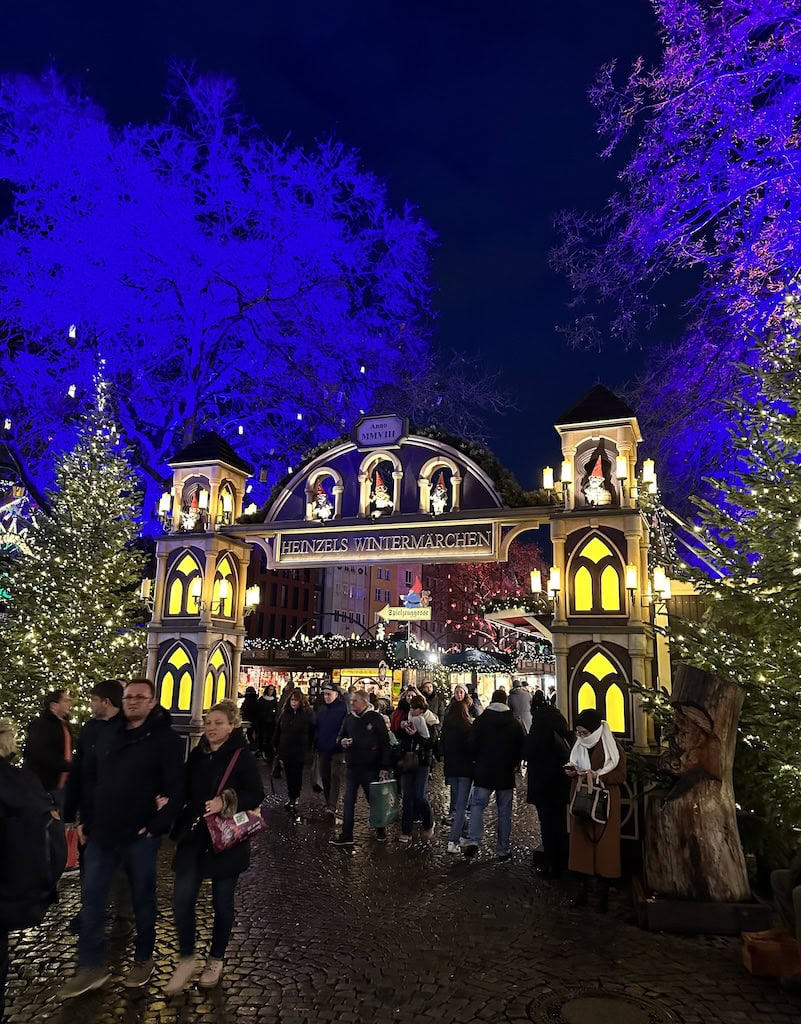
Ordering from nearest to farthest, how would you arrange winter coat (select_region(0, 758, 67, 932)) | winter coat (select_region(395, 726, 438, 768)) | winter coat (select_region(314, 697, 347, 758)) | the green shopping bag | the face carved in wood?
winter coat (select_region(0, 758, 67, 932)), the face carved in wood, the green shopping bag, winter coat (select_region(395, 726, 438, 768)), winter coat (select_region(314, 697, 347, 758))

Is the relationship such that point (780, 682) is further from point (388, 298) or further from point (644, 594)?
point (388, 298)

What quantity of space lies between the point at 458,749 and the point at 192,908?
172 inches

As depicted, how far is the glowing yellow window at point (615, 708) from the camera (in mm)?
A: 9828

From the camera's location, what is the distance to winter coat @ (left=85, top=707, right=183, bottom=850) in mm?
4520

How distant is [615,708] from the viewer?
9898 mm

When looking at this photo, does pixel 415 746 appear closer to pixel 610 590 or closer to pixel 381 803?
pixel 381 803

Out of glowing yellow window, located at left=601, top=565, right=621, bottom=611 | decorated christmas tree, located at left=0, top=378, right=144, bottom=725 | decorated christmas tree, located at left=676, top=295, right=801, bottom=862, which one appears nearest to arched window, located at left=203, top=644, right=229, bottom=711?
decorated christmas tree, located at left=0, top=378, right=144, bottom=725

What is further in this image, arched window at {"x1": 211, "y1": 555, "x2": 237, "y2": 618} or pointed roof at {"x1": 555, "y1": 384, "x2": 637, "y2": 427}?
arched window at {"x1": 211, "y1": 555, "x2": 237, "y2": 618}

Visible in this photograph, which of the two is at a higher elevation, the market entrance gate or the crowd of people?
the market entrance gate

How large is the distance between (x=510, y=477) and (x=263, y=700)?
8.28 m

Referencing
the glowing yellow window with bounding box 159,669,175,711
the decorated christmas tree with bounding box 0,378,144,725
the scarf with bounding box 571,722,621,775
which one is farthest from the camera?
the glowing yellow window with bounding box 159,669,175,711

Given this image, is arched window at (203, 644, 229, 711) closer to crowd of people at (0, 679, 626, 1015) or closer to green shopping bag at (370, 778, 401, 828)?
crowd of people at (0, 679, 626, 1015)

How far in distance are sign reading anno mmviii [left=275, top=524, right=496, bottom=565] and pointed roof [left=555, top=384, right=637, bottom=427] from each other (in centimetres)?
211

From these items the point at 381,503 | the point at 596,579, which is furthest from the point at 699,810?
the point at 381,503
